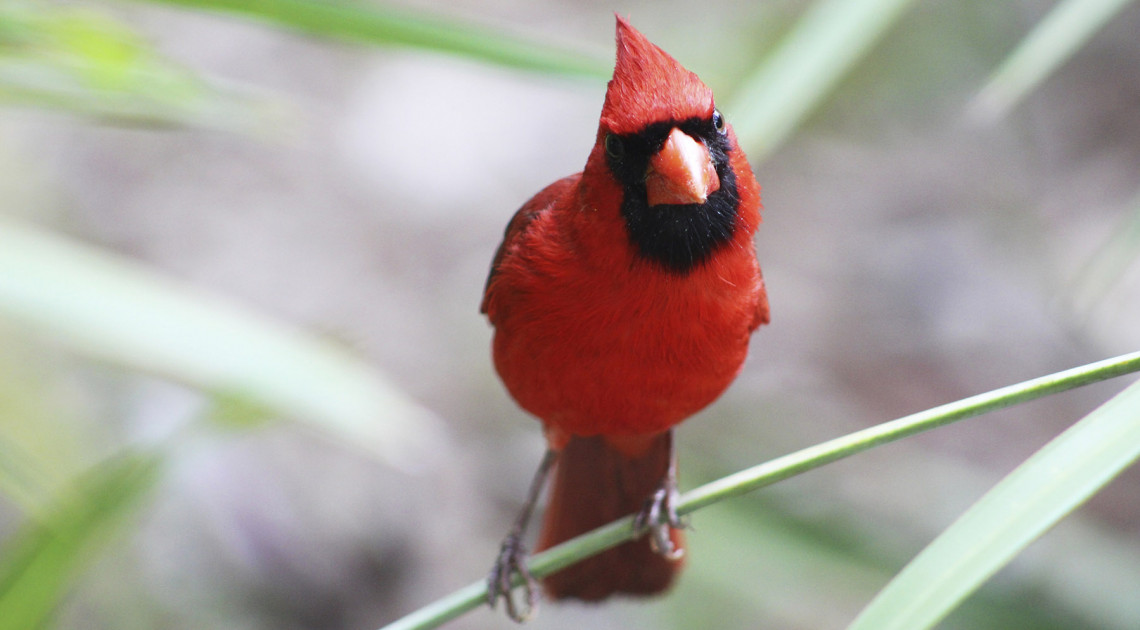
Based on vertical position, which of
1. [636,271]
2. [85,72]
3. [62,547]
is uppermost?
[85,72]

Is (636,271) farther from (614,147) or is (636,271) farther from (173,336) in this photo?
(173,336)

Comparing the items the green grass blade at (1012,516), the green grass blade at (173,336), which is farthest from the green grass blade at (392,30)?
the green grass blade at (1012,516)

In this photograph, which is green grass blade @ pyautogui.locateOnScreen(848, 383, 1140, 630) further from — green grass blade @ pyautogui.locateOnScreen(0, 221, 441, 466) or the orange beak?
green grass blade @ pyautogui.locateOnScreen(0, 221, 441, 466)

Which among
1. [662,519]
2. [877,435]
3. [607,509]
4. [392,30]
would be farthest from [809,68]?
[607,509]

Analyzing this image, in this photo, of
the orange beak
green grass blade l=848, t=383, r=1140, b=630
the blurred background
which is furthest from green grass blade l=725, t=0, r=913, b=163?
green grass blade l=848, t=383, r=1140, b=630

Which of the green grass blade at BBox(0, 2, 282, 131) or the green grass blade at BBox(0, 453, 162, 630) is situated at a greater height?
the green grass blade at BBox(0, 2, 282, 131)

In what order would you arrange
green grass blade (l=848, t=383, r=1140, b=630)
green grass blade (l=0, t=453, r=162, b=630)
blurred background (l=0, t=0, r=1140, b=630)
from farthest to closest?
blurred background (l=0, t=0, r=1140, b=630)
green grass blade (l=0, t=453, r=162, b=630)
green grass blade (l=848, t=383, r=1140, b=630)

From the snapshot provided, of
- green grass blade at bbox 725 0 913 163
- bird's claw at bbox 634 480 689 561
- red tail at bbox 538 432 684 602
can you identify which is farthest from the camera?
red tail at bbox 538 432 684 602
